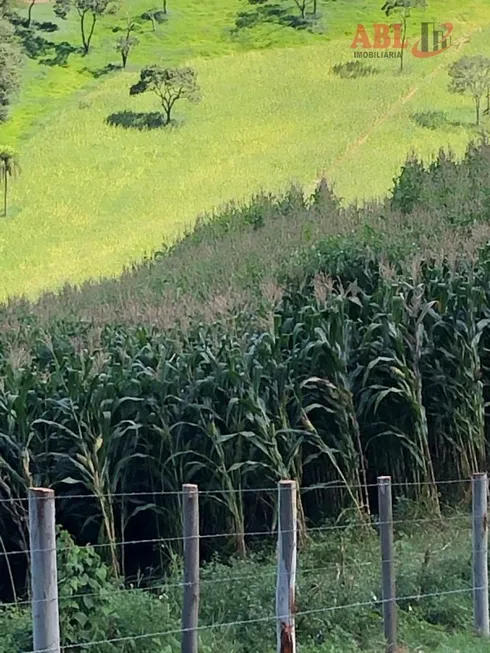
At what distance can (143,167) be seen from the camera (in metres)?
29.6

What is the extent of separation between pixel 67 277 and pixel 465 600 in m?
17.0

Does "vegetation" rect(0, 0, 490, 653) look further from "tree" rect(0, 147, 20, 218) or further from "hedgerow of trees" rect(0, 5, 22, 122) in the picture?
"hedgerow of trees" rect(0, 5, 22, 122)

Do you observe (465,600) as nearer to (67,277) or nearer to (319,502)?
(319,502)

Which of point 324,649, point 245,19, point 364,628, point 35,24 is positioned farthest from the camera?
point 245,19

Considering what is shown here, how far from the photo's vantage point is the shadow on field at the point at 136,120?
1257 inches

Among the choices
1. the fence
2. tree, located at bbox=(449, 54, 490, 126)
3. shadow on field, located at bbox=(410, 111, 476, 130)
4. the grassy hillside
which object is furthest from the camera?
tree, located at bbox=(449, 54, 490, 126)

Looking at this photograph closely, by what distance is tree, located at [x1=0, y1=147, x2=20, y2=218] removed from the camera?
91.5 ft

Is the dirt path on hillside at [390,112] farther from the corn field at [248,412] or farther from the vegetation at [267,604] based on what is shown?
the vegetation at [267,604]

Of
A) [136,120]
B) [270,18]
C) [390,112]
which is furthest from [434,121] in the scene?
[270,18]

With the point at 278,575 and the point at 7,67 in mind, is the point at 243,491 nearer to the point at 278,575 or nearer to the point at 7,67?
the point at 278,575

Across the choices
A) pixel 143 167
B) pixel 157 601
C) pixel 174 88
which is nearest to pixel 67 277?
pixel 143 167

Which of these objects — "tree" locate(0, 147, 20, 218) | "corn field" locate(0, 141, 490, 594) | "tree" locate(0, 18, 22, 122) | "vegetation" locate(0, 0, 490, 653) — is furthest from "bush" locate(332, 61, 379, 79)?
"corn field" locate(0, 141, 490, 594)

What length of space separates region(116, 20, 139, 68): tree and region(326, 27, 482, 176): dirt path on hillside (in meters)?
9.20

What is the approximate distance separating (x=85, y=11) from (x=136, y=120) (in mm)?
6900
